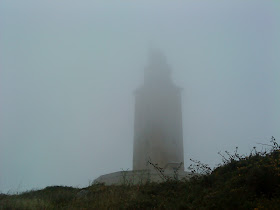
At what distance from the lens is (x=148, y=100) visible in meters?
34.8

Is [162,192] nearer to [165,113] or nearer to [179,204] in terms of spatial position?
[179,204]

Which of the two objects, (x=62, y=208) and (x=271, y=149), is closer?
(x=62, y=208)

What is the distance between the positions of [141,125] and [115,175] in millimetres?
12219

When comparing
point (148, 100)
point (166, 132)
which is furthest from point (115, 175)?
point (148, 100)

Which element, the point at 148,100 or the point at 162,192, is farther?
the point at 148,100

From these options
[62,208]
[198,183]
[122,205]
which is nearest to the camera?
[122,205]

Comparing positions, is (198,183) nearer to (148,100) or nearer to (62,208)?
(62,208)

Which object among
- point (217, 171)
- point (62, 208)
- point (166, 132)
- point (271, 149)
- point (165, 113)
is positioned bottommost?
point (62, 208)

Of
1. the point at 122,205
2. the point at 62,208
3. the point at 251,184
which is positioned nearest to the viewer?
the point at 251,184

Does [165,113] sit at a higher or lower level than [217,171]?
higher

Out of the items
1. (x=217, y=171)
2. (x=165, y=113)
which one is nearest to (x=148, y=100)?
(x=165, y=113)

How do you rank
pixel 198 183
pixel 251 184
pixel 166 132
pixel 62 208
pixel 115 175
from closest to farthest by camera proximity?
pixel 251 184 < pixel 62 208 < pixel 198 183 < pixel 115 175 < pixel 166 132

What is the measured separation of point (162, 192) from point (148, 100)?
25097 mm

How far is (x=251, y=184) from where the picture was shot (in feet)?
23.5
